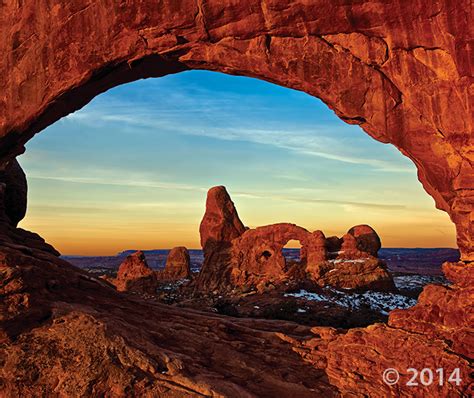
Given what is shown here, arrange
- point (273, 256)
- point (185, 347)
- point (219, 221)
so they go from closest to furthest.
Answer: point (185, 347) < point (273, 256) < point (219, 221)

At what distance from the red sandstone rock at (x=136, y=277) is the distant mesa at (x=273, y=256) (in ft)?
34.6

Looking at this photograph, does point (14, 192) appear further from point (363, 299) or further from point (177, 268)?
point (177, 268)

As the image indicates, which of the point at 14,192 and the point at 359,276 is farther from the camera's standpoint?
the point at 359,276

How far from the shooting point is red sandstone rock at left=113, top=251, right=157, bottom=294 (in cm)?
4453

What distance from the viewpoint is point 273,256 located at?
51.8 metres

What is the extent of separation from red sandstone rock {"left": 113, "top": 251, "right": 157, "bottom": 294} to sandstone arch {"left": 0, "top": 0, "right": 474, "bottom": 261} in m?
30.8

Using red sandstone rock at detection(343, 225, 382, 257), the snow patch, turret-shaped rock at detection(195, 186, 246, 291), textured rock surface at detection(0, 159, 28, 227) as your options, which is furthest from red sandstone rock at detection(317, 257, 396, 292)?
textured rock surface at detection(0, 159, 28, 227)

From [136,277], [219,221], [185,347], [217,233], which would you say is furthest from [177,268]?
[185,347]

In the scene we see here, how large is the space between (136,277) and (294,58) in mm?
37330

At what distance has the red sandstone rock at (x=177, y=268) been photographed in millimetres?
68125

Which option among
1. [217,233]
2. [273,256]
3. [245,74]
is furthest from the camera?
[217,233]

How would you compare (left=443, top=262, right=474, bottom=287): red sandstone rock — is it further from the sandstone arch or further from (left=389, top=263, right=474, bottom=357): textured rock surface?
the sandstone arch

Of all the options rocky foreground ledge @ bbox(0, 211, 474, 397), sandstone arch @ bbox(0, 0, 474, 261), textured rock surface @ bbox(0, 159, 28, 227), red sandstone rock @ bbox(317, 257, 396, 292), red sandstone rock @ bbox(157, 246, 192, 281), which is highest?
sandstone arch @ bbox(0, 0, 474, 261)

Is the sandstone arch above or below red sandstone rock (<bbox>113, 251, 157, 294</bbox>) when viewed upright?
above
